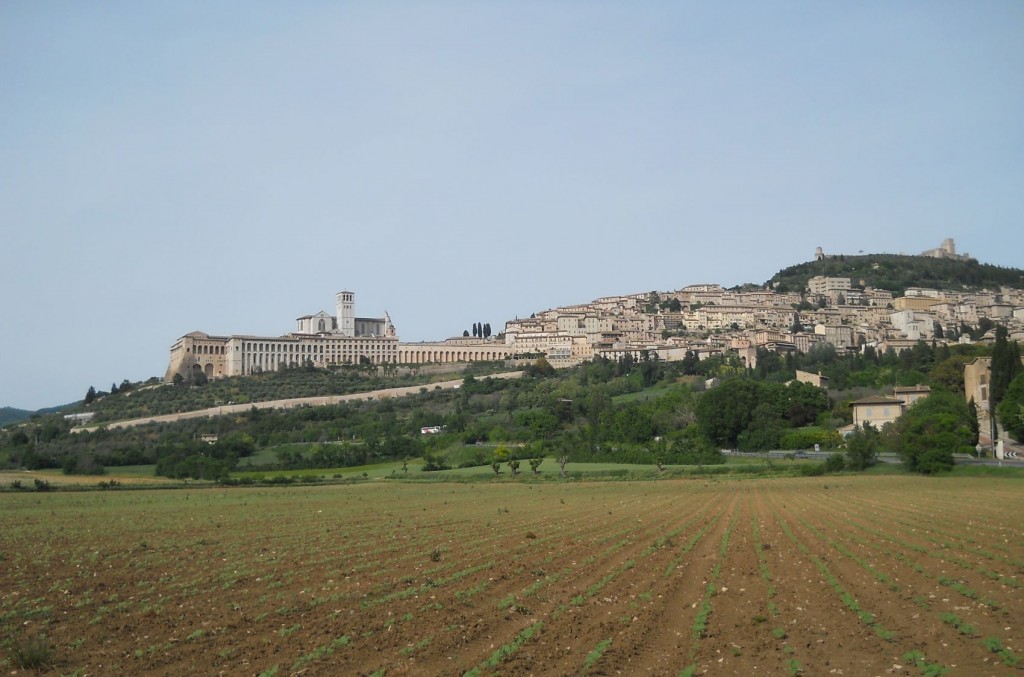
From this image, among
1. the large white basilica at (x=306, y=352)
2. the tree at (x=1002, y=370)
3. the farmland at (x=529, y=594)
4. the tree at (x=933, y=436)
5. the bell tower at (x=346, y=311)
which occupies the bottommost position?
the farmland at (x=529, y=594)

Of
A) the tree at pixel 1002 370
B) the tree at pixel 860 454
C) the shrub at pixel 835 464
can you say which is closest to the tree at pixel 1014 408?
the tree at pixel 1002 370

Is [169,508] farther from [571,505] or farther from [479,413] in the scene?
[479,413]

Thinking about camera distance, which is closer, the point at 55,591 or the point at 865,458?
the point at 55,591

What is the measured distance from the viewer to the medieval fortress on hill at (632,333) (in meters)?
162

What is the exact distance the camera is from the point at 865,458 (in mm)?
55875

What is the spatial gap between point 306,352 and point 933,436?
436 ft

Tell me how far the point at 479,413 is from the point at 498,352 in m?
68.0

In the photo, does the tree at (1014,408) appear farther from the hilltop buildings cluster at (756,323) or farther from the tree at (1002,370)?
the hilltop buildings cluster at (756,323)

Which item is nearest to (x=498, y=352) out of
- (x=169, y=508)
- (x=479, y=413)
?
(x=479, y=413)

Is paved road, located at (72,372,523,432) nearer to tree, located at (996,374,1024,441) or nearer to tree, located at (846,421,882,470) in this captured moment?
tree, located at (846,421,882,470)

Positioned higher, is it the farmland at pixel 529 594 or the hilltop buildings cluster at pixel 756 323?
the hilltop buildings cluster at pixel 756 323

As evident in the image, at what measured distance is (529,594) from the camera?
1592 centimetres

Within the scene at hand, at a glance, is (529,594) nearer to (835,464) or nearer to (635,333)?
(835,464)

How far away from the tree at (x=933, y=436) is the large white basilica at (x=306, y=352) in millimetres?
108477
